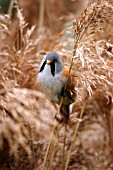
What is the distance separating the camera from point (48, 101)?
2.66 meters

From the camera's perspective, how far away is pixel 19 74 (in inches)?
98.9

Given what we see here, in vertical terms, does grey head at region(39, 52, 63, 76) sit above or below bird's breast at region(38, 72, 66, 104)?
above

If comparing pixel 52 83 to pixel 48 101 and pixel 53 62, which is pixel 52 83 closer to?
pixel 53 62

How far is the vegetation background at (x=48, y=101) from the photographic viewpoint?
1916 mm

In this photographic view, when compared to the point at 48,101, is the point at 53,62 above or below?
above

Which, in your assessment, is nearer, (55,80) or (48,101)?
(55,80)

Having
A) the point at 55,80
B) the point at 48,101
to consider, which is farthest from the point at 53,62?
the point at 48,101

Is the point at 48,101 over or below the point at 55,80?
below

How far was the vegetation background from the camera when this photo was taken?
1.92 m

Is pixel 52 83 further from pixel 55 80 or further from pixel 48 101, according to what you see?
pixel 48 101

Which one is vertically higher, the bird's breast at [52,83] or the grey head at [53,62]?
the grey head at [53,62]

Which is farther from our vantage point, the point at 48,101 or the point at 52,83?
the point at 48,101

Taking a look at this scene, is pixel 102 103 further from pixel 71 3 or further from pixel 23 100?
pixel 71 3

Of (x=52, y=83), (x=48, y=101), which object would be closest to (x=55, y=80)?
(x=52, y=83)
